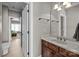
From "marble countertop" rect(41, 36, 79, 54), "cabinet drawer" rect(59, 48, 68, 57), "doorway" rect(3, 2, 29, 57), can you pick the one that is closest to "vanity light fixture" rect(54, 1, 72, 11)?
"marble countertop" rect(41, 36, 79, 54)

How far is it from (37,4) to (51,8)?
51cm

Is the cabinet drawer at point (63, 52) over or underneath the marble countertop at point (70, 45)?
underneath

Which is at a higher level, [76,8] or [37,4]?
[37,4]

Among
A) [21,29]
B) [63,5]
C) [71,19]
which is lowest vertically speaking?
[21,29]

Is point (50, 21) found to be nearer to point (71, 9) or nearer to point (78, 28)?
point (71, 9)

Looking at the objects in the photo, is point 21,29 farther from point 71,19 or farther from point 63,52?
point 63,52

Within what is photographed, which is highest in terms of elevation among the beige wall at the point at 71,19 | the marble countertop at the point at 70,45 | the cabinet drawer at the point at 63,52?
the beige wall at the point at 71,19

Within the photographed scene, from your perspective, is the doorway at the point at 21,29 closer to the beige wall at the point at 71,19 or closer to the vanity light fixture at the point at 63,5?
the vanity light fixture at the point at 63,5

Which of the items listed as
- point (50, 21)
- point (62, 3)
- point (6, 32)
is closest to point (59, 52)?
point (62, 3)

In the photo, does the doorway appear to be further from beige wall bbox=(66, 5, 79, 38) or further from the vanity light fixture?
beige wall bbox=(66, 5, 79, 38)

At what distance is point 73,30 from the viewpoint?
269 cm

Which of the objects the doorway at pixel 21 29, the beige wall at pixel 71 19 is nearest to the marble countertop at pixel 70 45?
the beige wall at pixel 71 19

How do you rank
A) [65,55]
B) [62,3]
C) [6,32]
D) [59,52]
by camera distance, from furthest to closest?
[6,32], [62,3], [59,52], [65,55]

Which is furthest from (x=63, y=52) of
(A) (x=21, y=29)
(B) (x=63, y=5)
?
(A) (x=21, y=29)
